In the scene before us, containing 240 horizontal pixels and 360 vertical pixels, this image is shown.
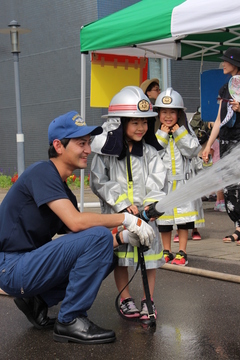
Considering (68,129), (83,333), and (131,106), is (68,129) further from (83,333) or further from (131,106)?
(83,333)

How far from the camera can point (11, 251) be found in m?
4.30

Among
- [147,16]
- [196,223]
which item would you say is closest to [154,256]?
[196,223]

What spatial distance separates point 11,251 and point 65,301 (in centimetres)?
52

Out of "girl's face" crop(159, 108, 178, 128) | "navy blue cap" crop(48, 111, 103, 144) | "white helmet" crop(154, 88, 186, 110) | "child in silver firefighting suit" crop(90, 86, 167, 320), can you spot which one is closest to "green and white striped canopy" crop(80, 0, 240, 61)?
"white helmet" crop(154, 88, 186, 110)

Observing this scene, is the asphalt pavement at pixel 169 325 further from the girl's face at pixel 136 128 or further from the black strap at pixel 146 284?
the girl's face at pixel 136 128

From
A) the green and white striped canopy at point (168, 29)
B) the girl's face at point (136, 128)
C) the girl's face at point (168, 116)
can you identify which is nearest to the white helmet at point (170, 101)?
the girl's face at point (168, 116)

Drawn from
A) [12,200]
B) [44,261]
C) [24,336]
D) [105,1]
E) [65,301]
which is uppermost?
[105,1]

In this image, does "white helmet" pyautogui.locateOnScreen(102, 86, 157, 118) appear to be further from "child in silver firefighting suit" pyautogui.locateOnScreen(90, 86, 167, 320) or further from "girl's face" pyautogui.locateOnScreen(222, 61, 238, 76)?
"girl's face" pyautogui.locateOnScreen(222, 61, 238, 76)

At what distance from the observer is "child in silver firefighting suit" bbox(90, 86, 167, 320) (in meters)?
4.69

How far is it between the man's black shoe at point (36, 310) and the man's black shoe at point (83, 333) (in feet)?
1.19

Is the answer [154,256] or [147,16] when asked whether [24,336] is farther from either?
[147,16]

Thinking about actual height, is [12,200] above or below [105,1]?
below

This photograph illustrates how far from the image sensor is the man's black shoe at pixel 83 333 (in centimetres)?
418

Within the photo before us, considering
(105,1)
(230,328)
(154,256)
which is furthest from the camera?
(105,1)
